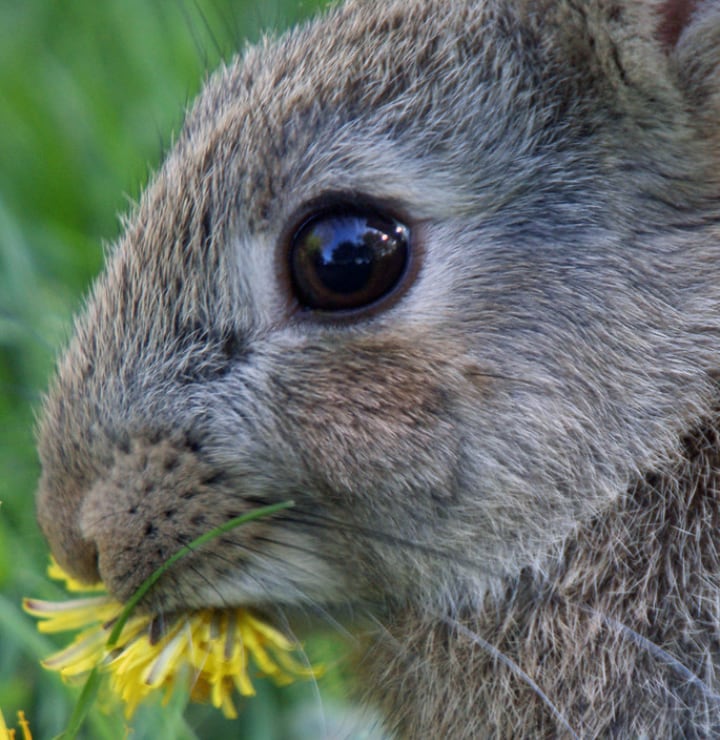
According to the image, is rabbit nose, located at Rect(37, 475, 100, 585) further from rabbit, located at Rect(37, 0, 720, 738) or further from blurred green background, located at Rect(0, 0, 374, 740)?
blurred green background, located at Rect(0, 0, 374, 740)

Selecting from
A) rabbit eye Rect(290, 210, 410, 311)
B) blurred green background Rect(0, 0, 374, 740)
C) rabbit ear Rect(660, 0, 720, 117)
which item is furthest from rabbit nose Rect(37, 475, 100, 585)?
rabbit ear Rect(660, 0, 720, 117)

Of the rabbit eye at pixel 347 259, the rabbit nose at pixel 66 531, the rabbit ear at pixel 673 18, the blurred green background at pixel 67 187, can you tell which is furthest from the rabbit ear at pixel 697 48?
the rabbit nose at pixel 66 531

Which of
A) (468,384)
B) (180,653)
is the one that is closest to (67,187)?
(180,653)

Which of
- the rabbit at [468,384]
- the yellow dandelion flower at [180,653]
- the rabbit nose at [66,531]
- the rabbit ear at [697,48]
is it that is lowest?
the yellow dandelion flower at [180,653]

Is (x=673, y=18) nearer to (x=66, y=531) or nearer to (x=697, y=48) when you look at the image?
(x=697, y=48)

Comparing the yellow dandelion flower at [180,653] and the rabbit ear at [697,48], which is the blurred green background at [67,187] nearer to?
the yellow dandelion flower at [180,653]

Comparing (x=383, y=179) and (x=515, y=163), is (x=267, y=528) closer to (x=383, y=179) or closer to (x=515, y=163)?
(x=383, y=179)
